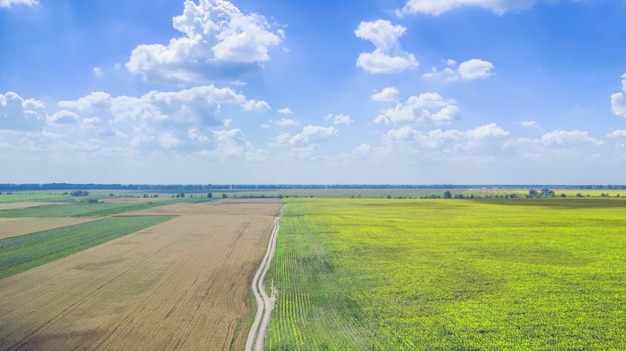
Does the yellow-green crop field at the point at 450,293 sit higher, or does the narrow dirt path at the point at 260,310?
the yellow-green crop field at the point at 450,293

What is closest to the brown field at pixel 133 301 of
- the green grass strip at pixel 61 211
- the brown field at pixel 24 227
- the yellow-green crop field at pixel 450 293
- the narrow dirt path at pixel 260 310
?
the narrow dirt path at pixel 260 310

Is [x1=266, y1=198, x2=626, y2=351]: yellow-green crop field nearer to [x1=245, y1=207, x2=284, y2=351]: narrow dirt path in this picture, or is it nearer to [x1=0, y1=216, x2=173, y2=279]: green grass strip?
[x1=245, y1=207, x2=284, y2=351]: narrow dirt path

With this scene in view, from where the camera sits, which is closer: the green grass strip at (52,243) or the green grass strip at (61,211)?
the green grass strip at (52,243)

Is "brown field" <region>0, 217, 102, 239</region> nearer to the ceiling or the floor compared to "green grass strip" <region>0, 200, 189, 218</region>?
nearer to the floor

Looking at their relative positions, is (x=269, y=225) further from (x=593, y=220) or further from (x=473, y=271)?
(x=593, y=220)

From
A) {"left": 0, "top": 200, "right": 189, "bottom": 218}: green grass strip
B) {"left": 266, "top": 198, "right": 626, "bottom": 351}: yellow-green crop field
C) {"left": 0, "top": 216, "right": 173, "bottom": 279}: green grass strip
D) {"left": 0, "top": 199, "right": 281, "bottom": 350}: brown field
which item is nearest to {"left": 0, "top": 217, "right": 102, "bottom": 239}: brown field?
{"left": 0, "top": 216, "right": 173, "bottom": 279}: green grass strip

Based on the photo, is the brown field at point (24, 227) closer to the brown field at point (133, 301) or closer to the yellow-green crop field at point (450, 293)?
the brown field at point (133, 301)
